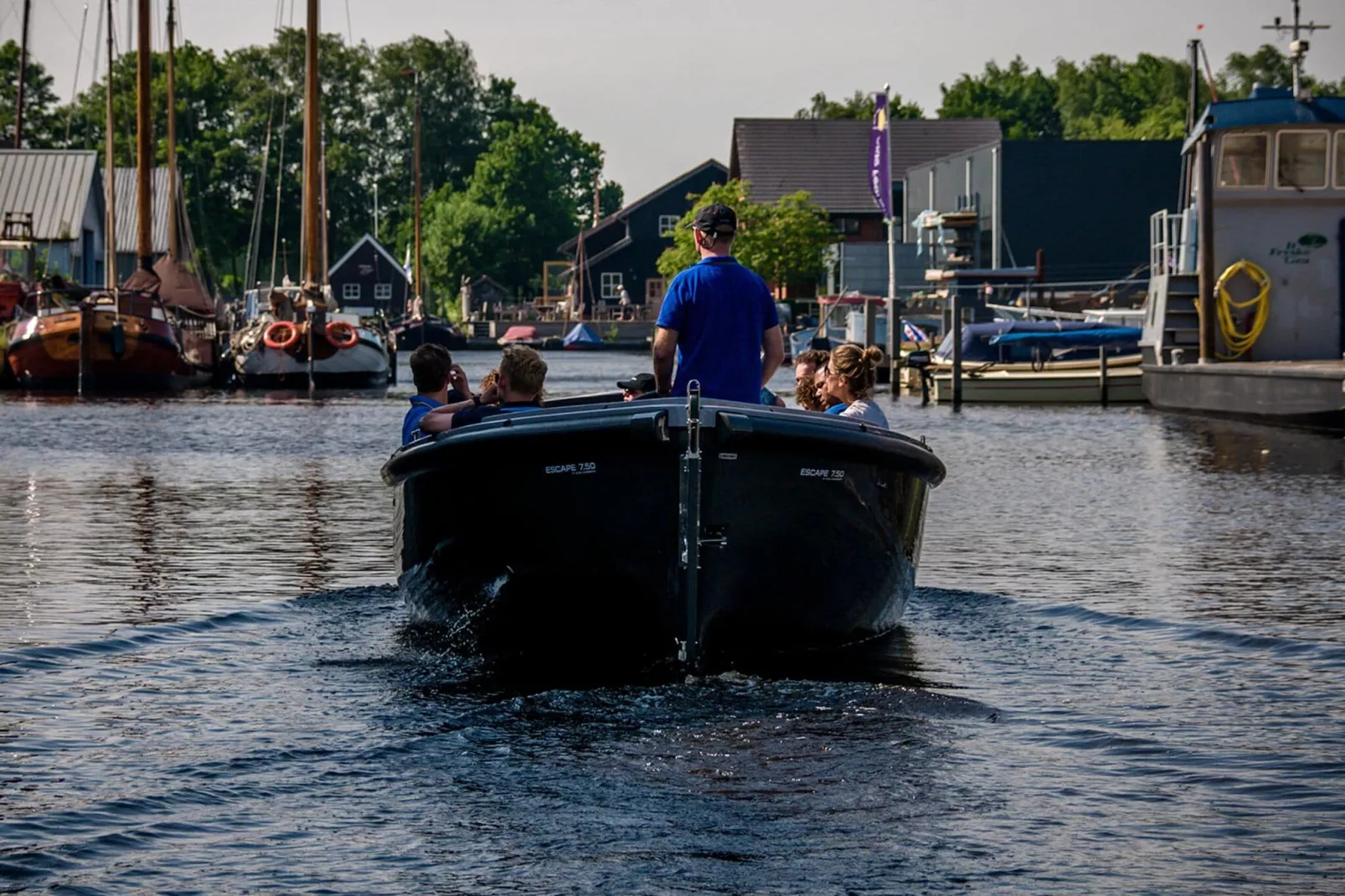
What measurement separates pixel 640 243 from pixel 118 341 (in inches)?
2644

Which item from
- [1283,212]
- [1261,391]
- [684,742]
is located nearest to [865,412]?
[684,742]

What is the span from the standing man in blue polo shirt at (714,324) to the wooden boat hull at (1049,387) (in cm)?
3017

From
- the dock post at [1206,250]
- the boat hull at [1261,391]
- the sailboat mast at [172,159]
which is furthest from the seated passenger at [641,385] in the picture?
the sailboat mast at [172,159]

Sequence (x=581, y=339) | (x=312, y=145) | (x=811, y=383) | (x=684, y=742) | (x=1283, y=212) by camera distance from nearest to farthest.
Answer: (x=684, y=742), (x=811, y=383), (x=1283, y=212), (x=312, y=145), (x=581, y=339)

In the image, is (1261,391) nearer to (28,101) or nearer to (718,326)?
(718,326)

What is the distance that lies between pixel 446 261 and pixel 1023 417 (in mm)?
89701

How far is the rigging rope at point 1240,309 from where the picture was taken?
32.7m

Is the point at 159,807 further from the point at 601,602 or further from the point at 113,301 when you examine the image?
the point at 113,301

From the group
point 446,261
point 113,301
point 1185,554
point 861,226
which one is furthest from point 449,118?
point 1185,554

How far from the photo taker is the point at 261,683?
906 cm

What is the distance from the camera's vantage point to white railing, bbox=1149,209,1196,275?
34562mm

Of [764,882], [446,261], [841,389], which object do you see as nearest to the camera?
[764,882]

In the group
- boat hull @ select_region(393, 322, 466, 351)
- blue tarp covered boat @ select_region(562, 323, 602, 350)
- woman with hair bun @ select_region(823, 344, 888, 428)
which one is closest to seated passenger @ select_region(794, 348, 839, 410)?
woman with hair bun @ select_region(823, 344, 888, 428)

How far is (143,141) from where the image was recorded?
48625 mm
